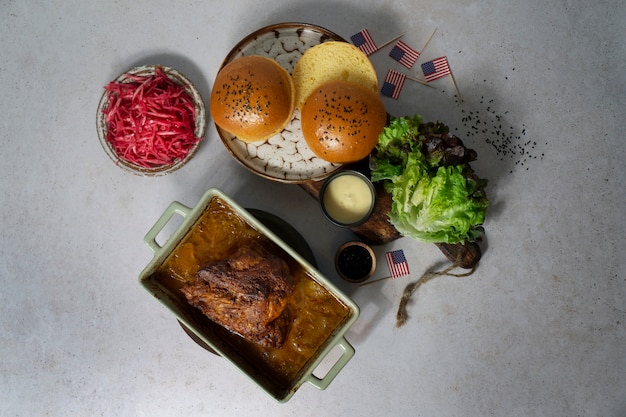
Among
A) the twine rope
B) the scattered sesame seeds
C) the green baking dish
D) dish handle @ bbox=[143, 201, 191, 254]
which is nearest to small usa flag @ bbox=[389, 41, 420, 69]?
the scattered sesame seeds

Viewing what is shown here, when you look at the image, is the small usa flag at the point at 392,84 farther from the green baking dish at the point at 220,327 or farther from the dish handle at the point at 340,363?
the dish handle at the point at 340,363

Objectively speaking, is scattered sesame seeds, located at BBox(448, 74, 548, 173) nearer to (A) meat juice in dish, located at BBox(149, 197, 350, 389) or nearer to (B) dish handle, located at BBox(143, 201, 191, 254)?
(A) meat juice in dish, located at BBox(149, 197, 350, 389)

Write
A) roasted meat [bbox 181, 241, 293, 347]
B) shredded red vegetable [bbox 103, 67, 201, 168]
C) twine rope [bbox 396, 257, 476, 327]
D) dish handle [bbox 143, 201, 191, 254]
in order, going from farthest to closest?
twine rope [bbox 396, 257, 476, 327] → shredded red vegetable [bbox 103, 67, 201, 168] → dish handle [bbox 143, 201, 191, 254] → roasted meat [bbox 181, 241, 293, 347]

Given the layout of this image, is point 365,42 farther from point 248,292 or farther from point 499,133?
point 248,292

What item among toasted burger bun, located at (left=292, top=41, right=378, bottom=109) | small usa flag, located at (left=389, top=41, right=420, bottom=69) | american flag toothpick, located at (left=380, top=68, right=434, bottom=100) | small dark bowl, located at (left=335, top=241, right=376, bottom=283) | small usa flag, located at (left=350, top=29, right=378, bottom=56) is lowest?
small dark bowl, located at (left=335, top=241, right=376, bottom=283)

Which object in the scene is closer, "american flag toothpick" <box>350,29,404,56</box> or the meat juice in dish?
the meat juice in dish

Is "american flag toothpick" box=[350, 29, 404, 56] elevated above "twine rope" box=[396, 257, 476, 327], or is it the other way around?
"american flag toothpick" box=[350, 29, 404, 56]

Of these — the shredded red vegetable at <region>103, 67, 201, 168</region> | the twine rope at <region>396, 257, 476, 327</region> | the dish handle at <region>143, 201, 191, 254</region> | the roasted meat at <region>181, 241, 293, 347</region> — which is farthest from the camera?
→ the twine rope at <region>396, 257, 476, 327</region>

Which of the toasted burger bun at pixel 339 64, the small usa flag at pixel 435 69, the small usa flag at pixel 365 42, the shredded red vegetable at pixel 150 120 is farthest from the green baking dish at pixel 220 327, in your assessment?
the small usa flag at pixel 435 69
